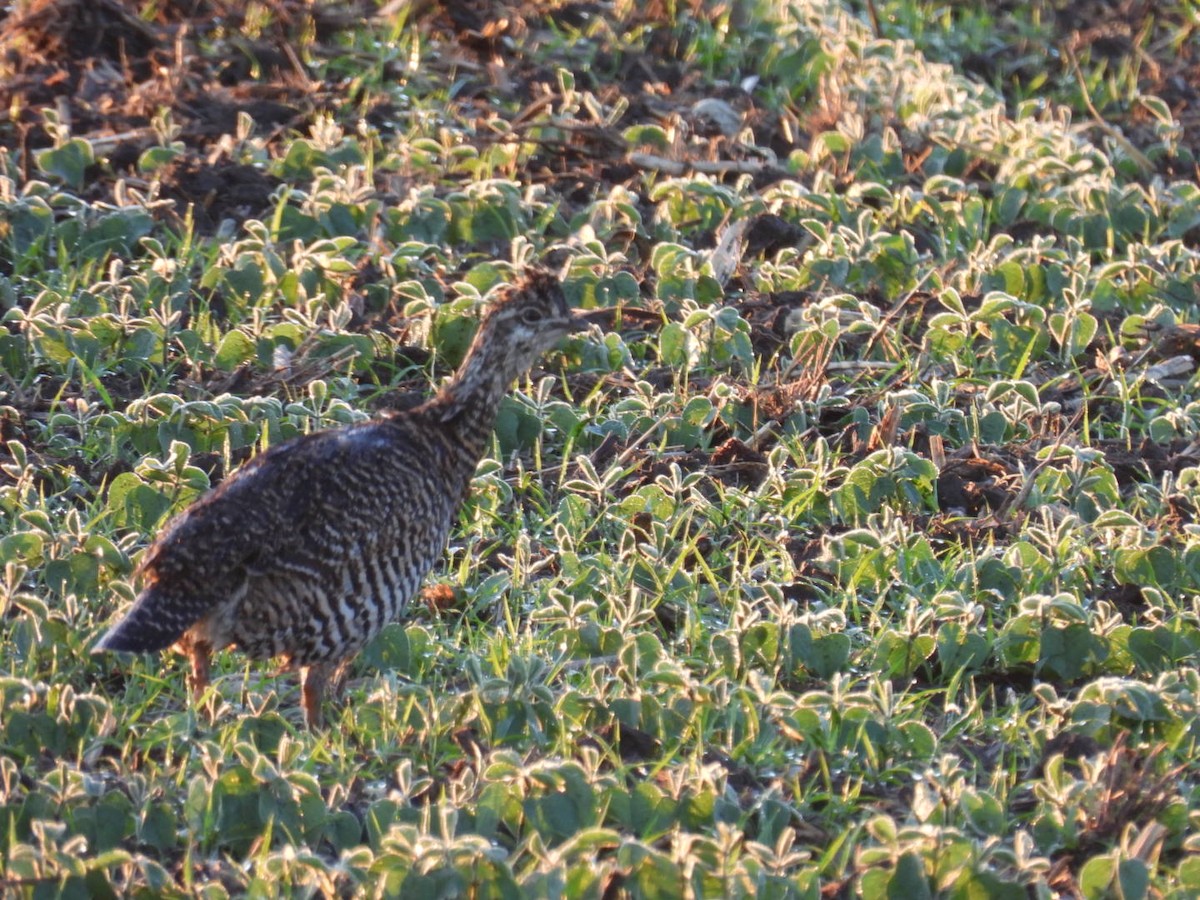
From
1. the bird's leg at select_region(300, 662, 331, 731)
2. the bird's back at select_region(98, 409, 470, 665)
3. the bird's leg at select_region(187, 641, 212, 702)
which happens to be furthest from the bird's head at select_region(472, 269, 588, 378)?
the bird's leg at select_region(187, 641, 212, 702)

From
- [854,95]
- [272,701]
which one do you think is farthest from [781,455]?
[854,95]

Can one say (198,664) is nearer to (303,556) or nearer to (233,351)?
(303,556)

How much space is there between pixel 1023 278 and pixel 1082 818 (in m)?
3.70

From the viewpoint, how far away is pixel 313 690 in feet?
16.3

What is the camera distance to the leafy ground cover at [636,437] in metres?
4.35

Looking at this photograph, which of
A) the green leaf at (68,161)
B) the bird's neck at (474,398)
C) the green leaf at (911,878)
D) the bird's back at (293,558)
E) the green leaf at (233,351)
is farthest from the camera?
the green leaf at (68,161)

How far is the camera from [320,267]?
24.1 ft

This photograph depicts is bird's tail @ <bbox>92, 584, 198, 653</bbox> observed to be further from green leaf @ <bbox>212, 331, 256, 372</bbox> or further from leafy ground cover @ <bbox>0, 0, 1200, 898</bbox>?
green leaf @ <bbox>212, 331, 256, 372</bbox>

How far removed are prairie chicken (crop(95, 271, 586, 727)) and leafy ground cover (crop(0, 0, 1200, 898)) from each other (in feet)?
0.67

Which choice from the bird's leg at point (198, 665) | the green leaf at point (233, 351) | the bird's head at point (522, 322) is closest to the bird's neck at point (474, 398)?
the bird's head at point (522, 322)

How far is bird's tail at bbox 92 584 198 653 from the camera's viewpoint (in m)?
4.63

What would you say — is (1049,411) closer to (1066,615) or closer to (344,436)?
(1066,615)

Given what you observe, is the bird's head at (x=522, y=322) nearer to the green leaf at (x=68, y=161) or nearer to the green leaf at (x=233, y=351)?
the green leaf at (x=233, y=351)

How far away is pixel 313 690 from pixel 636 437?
202 cm
